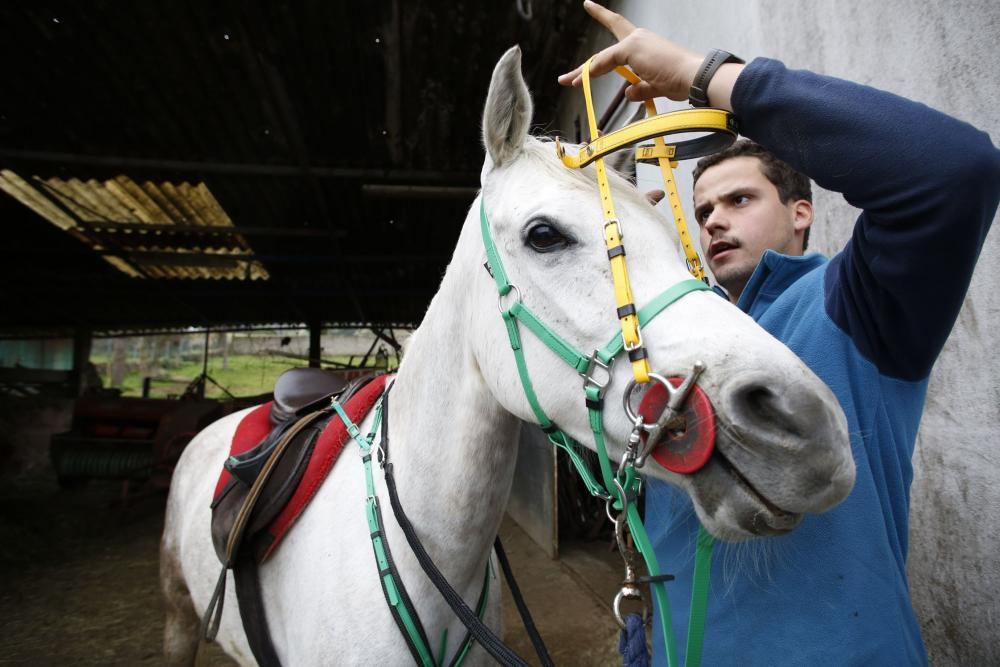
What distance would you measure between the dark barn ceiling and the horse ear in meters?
3.06

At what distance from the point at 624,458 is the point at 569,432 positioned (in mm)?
169

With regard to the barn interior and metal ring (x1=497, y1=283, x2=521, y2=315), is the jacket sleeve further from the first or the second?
the barn interior

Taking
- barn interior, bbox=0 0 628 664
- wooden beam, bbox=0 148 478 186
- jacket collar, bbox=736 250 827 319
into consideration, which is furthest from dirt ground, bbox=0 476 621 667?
wooden beam, bbox=0 148 478 186

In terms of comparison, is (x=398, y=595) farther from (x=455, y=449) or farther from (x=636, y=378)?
(x=636, y=378)

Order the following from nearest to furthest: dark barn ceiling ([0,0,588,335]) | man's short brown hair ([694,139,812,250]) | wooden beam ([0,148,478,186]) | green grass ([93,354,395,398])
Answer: man's short brown hair ([694,139,812,250]), dark barn ceiling ([0,0,588,335]), wooden beam ([0,148,478,186]), green grass ([93,354,395,398])

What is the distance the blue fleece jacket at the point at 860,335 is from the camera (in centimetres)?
76

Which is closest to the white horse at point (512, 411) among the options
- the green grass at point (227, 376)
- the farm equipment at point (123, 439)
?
the farm equipment at point (123, 439)

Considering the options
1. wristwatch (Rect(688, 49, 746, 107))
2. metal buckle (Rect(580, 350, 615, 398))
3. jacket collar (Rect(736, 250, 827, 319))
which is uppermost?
wristwatch (Rect(688, 49, 746, 107))

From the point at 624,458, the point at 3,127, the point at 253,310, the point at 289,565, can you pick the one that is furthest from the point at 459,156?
the point at 253,310

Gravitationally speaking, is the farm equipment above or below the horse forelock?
below

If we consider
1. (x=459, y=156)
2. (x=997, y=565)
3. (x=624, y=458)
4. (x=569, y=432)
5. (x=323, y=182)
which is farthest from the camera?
(x=323, y=182)

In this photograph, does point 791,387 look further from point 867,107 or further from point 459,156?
point 459,156

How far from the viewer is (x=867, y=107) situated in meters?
0.79

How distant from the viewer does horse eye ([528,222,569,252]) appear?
102 centimetres
